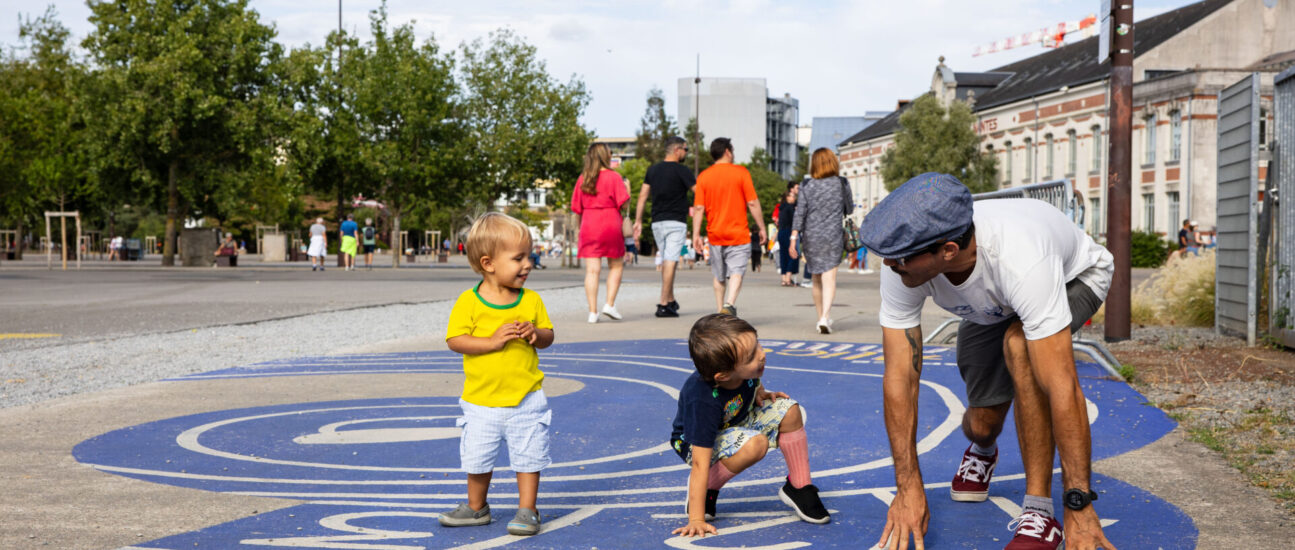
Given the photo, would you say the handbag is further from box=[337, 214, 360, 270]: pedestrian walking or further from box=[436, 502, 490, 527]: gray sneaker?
box=[337, 214, 360, 270]: pedestrian walking

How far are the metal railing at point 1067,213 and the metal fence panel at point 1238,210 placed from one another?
61.5 inches

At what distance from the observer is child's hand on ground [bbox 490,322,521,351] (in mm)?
4078

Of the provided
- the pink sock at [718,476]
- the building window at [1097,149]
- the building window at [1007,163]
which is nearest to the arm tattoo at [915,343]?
the pink sock at [718,476]

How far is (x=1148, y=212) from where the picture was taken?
53000 mm

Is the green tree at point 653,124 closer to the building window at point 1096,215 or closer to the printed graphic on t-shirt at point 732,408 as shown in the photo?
the building window at point 1096,215

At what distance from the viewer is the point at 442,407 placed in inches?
275

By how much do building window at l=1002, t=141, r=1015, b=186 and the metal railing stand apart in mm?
57539

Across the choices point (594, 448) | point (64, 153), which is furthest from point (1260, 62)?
point (594, 448)

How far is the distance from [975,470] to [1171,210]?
51643mm

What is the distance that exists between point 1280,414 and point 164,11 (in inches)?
1614

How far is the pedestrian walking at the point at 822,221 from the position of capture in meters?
12.0

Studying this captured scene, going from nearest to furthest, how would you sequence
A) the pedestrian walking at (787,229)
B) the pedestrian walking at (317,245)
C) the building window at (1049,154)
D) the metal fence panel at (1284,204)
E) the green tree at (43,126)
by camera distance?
the metal fence panel at (1284,204) → the pedestrian walking at (787,229) → the pedestrian walking at (317,245) → the green tree at (43,126) → the building window at (1049,154)

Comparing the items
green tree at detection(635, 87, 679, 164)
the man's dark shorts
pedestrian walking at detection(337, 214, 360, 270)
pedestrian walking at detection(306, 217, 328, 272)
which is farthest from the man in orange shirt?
green tree at detection(635, 87, 679, 164)

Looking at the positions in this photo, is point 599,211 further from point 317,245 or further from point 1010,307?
point 317,245
